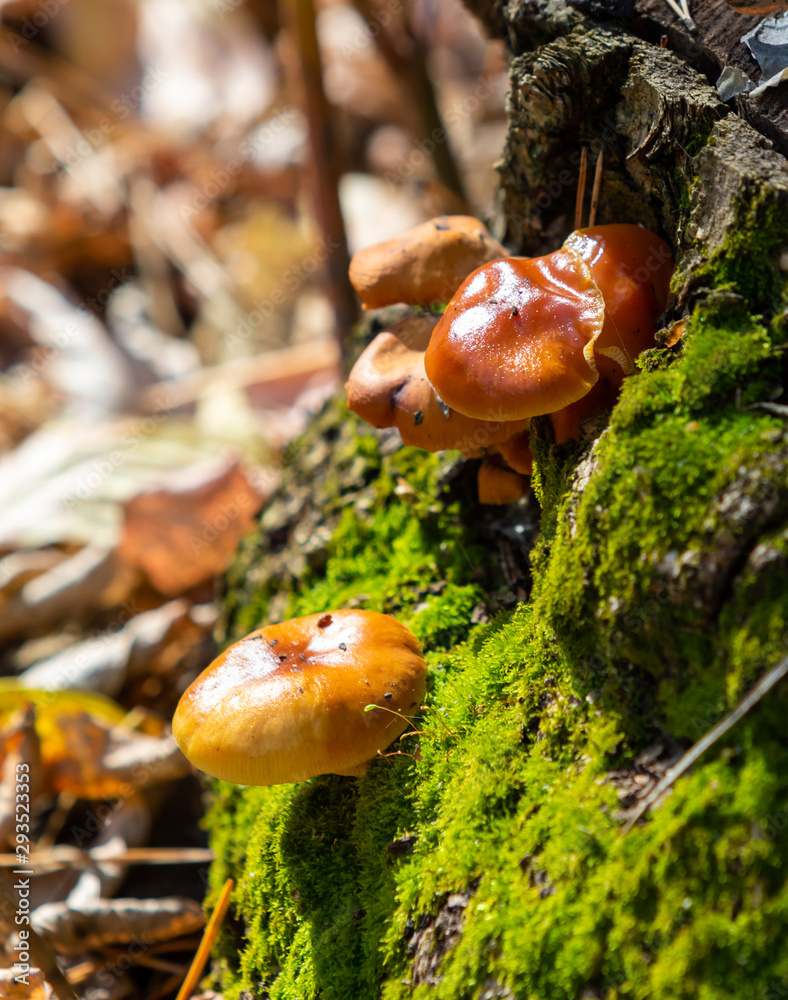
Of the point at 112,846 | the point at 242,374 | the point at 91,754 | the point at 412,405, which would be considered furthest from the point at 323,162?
the point at 112,846

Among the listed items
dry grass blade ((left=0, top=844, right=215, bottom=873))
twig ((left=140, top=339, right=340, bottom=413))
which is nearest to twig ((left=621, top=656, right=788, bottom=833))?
dry grass blade ((left=0, top=844, right=215, bottom=873))

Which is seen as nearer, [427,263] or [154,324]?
[427,263]

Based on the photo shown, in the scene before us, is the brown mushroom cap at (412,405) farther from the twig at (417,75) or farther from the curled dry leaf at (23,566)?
the curled dry leaf at (23,566)

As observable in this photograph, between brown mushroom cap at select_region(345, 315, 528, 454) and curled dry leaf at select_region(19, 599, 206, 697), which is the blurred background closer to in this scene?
curled dry leaf at select_region(19, 599, 206, 697)

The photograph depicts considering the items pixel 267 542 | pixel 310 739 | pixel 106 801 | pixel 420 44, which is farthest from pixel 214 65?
pixel 310 739

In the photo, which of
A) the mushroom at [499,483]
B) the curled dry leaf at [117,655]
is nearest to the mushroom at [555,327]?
the mushroom at [499,483]

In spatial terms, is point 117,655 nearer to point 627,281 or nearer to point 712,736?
point 627,281
